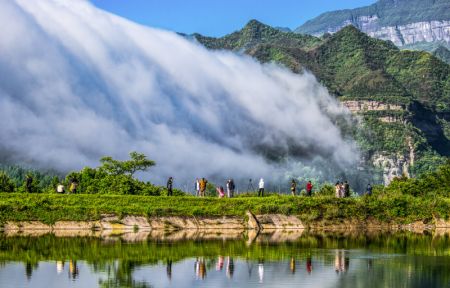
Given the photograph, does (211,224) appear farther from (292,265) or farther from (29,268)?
(29,268)

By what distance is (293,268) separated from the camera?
36.8 meters

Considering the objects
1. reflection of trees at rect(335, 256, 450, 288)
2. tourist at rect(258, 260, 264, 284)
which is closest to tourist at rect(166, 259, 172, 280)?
tourist at rect(258, 260, 264, 284)

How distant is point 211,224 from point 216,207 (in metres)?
1.32

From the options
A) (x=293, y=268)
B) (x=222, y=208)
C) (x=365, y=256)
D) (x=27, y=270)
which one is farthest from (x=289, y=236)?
(x=27, y=270)

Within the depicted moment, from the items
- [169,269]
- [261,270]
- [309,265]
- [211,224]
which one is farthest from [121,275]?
[211,224]

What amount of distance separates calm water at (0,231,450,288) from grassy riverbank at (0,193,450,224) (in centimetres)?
553

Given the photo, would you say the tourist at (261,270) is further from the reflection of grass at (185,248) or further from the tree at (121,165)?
the tree at (121,165)

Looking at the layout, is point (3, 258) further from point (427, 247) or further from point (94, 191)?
point (94, 191)

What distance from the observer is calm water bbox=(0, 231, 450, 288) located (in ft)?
107

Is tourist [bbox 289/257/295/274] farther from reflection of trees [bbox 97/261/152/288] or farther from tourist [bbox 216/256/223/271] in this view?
reflection of trees [bbox 97/261/152/288]

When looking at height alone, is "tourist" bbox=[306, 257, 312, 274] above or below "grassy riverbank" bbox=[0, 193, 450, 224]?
below

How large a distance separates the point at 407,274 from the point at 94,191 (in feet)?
135

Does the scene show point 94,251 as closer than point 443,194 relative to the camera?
Yes

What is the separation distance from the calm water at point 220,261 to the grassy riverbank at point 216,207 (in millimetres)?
5527
